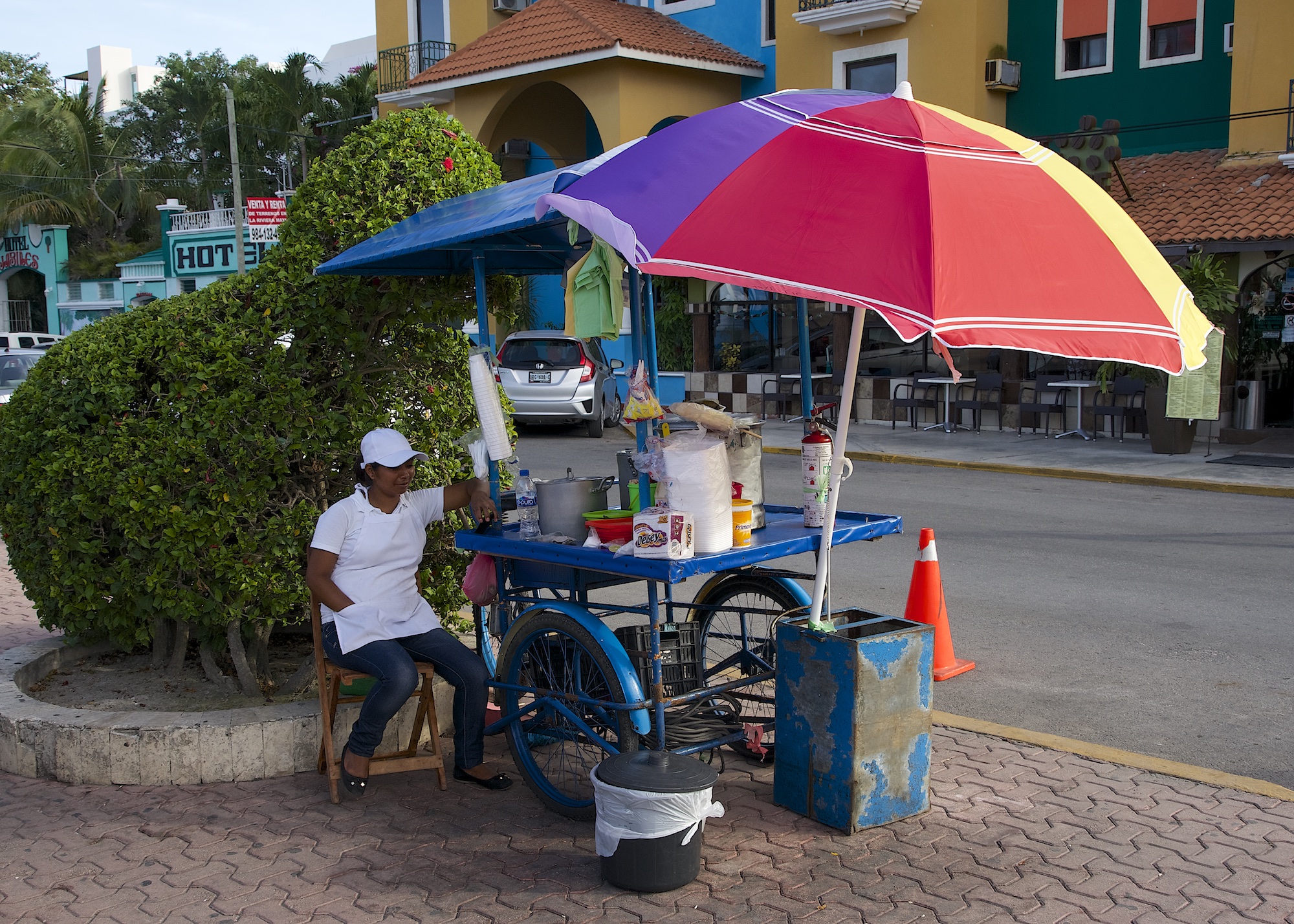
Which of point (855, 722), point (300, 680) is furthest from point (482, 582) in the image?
point (855, 722)

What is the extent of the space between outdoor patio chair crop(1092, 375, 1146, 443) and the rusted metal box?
13520mm

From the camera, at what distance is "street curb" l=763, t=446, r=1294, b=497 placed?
1283 cm

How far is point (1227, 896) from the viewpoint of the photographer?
3.71 meters

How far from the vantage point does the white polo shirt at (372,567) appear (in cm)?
465

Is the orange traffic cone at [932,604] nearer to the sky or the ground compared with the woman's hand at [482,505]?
nearer to the ground

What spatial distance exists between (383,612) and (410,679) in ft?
0.98

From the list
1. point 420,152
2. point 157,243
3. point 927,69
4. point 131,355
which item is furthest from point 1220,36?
point 157,243

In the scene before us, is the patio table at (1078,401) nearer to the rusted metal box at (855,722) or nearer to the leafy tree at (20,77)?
the rusted metal box at (855,722)

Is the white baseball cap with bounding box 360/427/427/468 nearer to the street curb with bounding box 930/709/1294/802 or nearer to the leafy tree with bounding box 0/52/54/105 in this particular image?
the street curb with bounding box 930/709/1294/802

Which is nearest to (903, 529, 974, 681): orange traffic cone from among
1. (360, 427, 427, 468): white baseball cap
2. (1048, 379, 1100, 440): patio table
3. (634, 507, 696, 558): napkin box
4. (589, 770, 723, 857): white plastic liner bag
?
(634, 507, 696, 558): napkin box

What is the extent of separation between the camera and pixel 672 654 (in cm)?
454

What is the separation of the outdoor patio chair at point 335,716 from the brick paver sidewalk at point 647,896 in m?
0.09

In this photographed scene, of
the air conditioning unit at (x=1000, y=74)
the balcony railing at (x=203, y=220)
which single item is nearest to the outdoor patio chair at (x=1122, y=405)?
the air conditioning unit at (x=1000, y=74)

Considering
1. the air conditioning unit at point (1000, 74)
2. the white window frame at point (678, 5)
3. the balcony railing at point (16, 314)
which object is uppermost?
the white window frame at point (678, 5)
